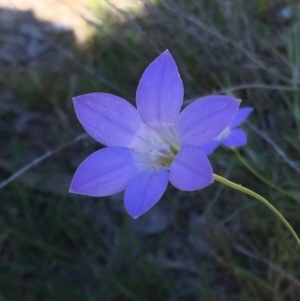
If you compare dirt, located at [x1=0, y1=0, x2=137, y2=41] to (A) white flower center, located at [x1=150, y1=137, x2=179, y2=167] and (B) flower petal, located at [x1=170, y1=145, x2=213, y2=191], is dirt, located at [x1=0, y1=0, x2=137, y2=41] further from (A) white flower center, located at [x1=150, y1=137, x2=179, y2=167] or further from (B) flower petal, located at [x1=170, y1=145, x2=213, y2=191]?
(B) flower petal, located at [x1=170, y1=145, x2=213, y2=191]

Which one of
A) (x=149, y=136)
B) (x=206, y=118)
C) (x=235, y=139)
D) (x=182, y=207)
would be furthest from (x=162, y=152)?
(x=182, y=207)

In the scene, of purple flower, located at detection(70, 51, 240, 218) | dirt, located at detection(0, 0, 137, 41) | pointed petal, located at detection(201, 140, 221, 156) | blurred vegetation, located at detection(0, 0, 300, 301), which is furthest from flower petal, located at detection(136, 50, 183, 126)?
dirt, located at detection(0, 0, 137, 41)

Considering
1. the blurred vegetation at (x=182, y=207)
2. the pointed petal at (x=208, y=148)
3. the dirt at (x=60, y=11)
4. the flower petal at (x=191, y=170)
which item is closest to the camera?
the flower petal at (x=191, y=170)

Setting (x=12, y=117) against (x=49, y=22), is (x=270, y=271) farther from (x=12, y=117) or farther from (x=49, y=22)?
(x=49, y=22)

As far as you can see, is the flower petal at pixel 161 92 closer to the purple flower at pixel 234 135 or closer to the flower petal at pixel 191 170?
the flower petal at pixel 191 170

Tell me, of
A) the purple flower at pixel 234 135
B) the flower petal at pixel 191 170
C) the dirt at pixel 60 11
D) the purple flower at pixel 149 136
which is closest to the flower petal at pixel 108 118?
the purple flower at pixel 149 136

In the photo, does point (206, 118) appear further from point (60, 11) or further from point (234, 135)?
point (60, 11)
